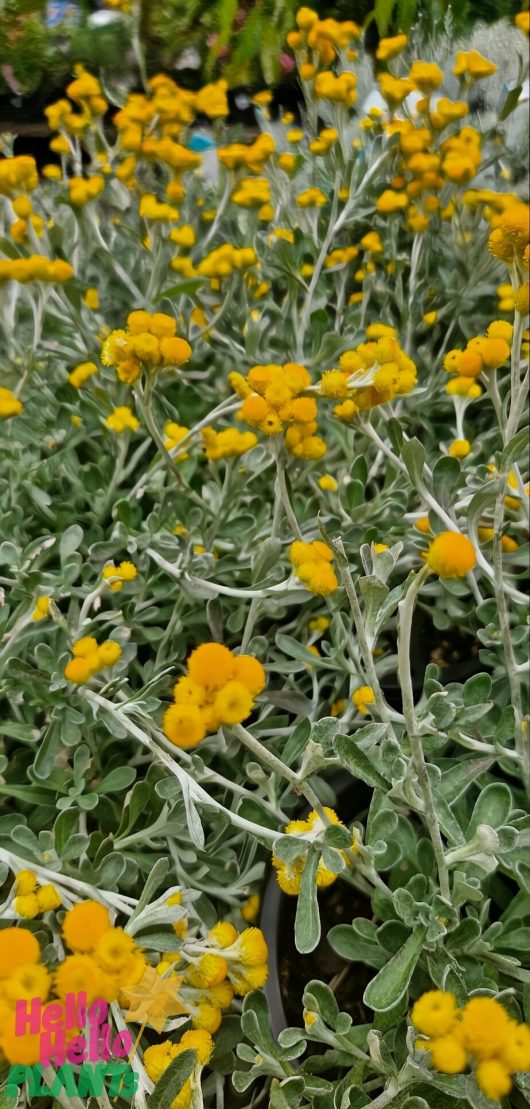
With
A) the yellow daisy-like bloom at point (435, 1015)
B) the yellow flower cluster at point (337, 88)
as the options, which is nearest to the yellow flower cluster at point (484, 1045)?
the yellow daisy-like bloom at point (435, 1015)

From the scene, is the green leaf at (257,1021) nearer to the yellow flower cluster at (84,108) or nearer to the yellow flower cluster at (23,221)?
the yellow flower cluster at (23,221)

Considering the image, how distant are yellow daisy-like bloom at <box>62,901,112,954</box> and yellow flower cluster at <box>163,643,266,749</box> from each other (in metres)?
0.10

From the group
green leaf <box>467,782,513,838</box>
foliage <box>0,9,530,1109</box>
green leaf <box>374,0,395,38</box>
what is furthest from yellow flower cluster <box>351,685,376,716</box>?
green leaf <box>374,0,395,38</box>

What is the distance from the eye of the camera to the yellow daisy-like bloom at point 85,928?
38 centimetres

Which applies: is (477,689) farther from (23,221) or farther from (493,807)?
(23,221)

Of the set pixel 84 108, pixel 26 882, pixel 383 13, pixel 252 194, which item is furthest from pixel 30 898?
pixel 383 13

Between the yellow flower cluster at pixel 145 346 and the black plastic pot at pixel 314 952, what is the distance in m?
0.39

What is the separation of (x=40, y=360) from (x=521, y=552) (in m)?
0.70

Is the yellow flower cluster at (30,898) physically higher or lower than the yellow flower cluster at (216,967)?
higher

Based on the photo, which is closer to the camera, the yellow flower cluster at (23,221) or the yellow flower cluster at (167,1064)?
the yellow flower cluster at (167,1064)

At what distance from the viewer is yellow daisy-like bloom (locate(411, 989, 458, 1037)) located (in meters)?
0.33

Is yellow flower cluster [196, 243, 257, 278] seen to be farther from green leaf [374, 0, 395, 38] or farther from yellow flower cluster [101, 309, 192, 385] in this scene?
green leaf [374, 0, 395, 38]

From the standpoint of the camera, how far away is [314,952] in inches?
24.6

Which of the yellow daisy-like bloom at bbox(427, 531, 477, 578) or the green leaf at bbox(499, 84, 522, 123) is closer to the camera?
the yellow daisy-like bloom at bbox(427, 531, 477, 578)
